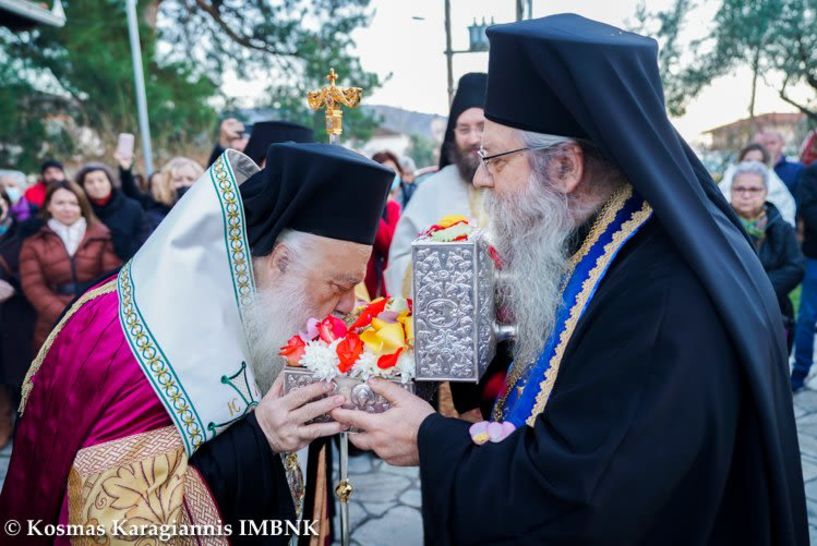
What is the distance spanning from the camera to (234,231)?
2.15 m

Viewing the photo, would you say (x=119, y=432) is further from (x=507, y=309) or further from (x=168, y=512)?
(x=507, y=309)

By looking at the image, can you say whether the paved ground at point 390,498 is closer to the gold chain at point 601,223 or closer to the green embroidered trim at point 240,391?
the green embroidered trim at point 240,391

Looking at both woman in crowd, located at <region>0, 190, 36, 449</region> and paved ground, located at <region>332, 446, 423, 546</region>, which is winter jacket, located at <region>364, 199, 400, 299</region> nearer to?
paved ground, located at <region>332, 446, 423, 546</region>

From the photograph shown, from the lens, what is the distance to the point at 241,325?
85.1 inches

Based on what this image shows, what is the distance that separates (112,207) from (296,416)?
15.4 feet

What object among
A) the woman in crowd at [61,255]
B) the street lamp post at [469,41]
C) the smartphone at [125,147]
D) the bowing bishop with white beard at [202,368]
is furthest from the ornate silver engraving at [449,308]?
the smartphone at [125,147]

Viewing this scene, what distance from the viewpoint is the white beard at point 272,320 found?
7.38 feet

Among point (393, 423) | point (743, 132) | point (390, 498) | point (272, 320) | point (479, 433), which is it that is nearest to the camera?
point (479, 433)

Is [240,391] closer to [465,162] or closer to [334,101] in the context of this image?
[334,101]

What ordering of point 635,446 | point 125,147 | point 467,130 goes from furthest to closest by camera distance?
1. point 125,147
2. point 467,130
3. point 635,446

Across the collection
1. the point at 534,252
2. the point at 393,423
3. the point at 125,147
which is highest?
the point at 125,147

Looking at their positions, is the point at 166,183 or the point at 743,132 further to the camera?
the point at 743,132

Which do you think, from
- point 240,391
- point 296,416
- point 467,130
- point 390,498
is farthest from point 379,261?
point 296,416

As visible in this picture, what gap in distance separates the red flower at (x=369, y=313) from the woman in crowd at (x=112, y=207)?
13.3ft
